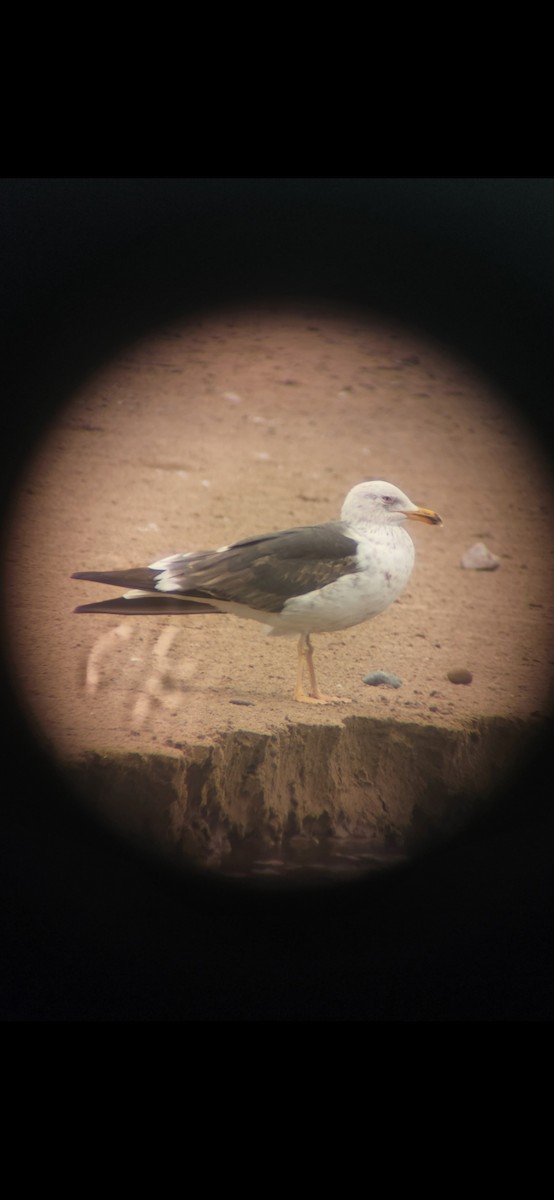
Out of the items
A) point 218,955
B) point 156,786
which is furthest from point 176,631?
point 218,955

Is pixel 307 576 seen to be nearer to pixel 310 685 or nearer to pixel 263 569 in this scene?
pixel 263 569

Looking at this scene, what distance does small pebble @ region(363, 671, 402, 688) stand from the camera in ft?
9.18

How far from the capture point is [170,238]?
282 cm

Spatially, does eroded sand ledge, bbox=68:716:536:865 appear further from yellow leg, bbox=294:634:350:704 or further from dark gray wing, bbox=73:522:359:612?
dark gray wing, bbox=73:522:359:612

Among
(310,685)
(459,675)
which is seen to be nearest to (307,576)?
(310,685)

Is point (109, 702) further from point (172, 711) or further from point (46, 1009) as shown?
point (46, 1009)

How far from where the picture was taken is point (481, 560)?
291cm

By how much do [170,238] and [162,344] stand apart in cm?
24

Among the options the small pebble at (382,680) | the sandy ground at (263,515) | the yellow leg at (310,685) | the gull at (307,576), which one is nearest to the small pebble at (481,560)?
the sandy ground at (263,515)

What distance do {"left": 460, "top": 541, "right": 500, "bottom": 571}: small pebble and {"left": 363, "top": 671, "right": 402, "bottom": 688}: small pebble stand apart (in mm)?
330

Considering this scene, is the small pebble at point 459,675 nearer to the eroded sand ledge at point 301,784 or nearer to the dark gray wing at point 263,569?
the eroded sand ledge at point 301,784

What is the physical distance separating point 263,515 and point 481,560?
525mm

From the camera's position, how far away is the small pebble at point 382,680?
2797 millimetres

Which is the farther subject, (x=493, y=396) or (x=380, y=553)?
(x=493, y=396)
